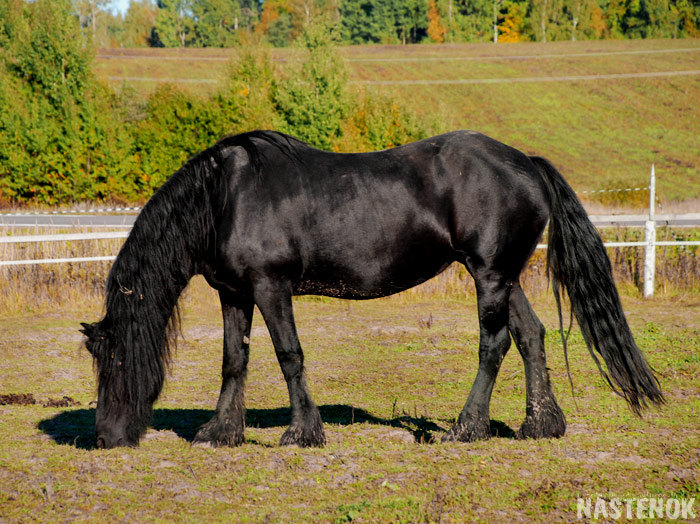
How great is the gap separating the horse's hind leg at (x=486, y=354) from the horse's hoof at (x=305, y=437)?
3.05 feet

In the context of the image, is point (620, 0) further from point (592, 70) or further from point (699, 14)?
point (592, 70)

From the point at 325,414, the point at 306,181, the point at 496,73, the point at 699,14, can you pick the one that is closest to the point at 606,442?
the point at 325,414

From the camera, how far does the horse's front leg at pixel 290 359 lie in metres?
5.00

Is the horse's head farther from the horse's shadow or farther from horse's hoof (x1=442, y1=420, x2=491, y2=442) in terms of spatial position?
horse's hoof (x1=442, y1=420, x2=491, y2=442)

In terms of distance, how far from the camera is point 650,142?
51000mm

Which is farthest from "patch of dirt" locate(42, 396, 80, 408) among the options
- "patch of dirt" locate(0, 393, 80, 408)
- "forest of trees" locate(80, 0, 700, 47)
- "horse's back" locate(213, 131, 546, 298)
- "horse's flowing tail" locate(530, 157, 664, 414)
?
"forest of trees" locate(80, 0, 700, 47)

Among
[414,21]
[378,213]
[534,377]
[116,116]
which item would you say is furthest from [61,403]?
[414,21]

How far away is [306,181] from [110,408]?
2.17 meters

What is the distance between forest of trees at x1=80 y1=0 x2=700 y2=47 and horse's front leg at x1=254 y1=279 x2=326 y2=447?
79.0 meters

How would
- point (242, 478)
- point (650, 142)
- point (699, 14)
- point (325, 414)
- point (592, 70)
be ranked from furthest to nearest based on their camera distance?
1. point (699, 14)
2. point (592, 70)
3. point (650, 142)
4. point (325, 414)
5. point (242, 478)

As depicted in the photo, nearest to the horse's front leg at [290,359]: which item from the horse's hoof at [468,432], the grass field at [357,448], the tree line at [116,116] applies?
the grass field at [357,448]

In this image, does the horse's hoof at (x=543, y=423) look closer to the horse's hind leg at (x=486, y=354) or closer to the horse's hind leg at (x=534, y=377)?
the horse's hind leg at (x=534, y=377)

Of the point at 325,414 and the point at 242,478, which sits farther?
the point at 325,414

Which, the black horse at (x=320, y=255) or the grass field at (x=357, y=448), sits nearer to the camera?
the grass field at (x=357, y=448)
